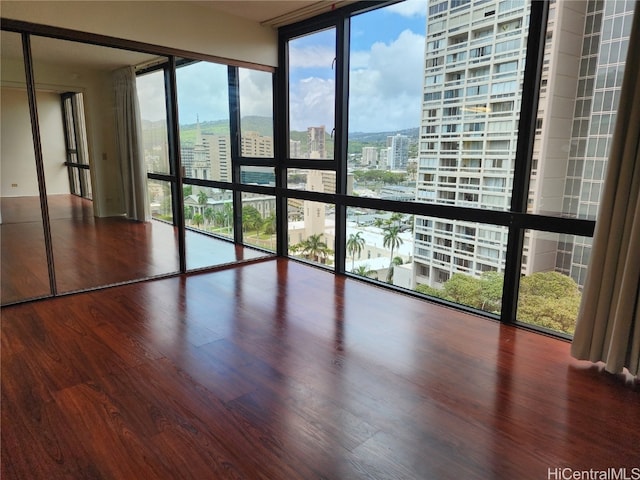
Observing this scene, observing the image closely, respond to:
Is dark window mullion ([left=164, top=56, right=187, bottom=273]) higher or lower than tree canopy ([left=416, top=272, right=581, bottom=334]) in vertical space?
higher

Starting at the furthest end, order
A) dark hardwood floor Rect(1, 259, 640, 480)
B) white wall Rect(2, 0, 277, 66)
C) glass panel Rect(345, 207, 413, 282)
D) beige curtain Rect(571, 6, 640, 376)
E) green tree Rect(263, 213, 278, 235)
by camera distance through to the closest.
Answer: green tree Rect(263, 213, 278, 235), glass panel Rect(345, 207, 413, 282), white wall Rect(2, 0, 277, 66), beige curtain Rect(571, 6, 640, 376), dark hardwood floor Rect(1, 259, 640, 480)

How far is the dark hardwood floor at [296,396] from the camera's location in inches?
69.5

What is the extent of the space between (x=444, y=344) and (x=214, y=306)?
189 cm

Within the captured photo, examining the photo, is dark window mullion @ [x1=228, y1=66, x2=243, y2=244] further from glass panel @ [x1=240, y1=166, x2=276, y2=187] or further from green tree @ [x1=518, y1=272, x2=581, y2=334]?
green tree @ [x1=518, y1=272, x2=581, y2=334]

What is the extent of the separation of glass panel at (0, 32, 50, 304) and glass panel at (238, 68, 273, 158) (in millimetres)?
1866

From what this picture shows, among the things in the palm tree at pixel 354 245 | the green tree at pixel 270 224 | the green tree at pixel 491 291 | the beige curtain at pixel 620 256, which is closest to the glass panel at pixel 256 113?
the green tree at pixel 270 224

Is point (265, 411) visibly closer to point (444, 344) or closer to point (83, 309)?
point (444, 344)

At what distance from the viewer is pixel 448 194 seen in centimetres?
339


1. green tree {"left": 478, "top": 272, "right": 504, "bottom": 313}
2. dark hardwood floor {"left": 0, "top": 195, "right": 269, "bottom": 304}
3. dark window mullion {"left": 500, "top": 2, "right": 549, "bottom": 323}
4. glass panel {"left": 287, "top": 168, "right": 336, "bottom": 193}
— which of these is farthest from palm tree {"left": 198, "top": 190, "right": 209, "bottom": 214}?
dark window mullion {"left": 500, "top": 2, "right": 549, "bottom": 323}

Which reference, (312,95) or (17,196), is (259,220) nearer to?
(312,95)

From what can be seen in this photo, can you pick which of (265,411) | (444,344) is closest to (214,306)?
(265,411)

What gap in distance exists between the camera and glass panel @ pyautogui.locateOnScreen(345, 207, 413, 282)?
384cm

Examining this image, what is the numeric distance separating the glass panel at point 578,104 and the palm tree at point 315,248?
2.34 m

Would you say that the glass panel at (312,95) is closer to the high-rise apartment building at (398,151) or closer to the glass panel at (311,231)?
the glass panel at (311,231)
